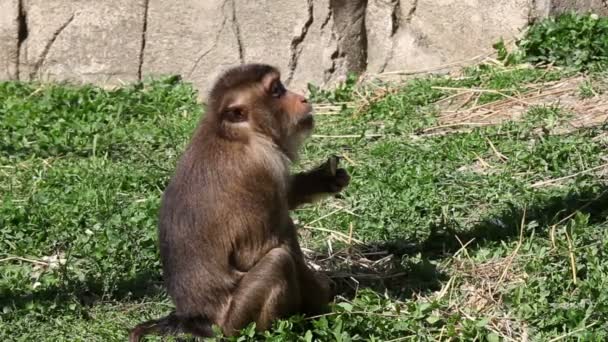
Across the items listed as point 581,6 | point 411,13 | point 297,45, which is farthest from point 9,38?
point 581,6

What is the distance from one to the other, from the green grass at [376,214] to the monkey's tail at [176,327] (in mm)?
279

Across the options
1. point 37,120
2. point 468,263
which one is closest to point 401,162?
point 468,263

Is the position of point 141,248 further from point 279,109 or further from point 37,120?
point 37,120

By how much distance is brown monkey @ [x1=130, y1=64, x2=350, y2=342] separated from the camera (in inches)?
242

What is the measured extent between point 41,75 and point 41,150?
2203 millimetres

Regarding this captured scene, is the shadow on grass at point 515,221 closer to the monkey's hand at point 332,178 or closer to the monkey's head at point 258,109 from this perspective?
the monkey's hand at point 332,178

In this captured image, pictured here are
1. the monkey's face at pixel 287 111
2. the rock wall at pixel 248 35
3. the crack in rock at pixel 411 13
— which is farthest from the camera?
the crack in rock at pixel 411 13

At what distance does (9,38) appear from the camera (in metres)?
11.9

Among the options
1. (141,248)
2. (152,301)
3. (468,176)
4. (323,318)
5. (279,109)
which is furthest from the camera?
(468,176)

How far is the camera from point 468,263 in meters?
7.10

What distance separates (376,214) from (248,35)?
3743mm

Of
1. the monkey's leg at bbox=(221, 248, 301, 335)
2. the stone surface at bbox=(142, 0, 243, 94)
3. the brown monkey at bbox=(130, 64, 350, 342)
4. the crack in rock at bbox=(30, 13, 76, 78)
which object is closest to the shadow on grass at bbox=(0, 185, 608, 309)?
the brown monkey at bbox=(130, 64, 350, 342)

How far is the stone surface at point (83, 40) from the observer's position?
456 inches

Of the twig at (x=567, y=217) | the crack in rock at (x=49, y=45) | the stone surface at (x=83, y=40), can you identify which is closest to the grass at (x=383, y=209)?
the twig at (x=567, y=217)
